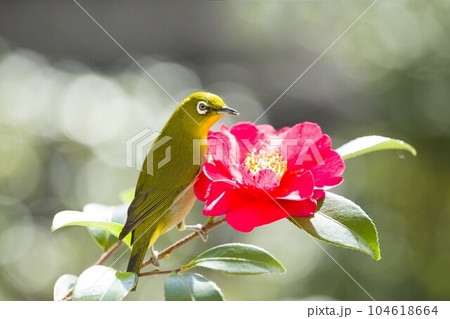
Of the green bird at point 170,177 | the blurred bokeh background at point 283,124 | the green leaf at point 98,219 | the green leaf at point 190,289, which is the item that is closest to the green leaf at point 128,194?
the green leaf at point 98,219

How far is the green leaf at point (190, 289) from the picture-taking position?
64 centimetres

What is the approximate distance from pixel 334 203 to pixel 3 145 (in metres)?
1.74

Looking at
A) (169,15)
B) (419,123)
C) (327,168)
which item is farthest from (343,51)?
(327,168)

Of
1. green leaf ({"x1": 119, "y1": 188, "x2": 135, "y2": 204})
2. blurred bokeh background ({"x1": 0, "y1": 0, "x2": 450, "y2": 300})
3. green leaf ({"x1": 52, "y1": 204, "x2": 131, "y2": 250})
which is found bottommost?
green leaf ({"x1": 52, "y1": 204, "x2": 131, "y2": 250})

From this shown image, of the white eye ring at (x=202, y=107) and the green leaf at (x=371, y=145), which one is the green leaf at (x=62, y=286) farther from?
the green leaf at (x=371, y=145)

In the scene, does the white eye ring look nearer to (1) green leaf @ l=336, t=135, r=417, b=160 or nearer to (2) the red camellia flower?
(2) the red camellia flower

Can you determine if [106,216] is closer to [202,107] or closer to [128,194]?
[128,194]

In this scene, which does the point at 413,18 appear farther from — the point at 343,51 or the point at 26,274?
the point at 26,274

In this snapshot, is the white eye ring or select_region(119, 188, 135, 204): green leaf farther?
select_region(119, 188, 135, 204): green leaf

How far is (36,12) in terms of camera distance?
3.16 m

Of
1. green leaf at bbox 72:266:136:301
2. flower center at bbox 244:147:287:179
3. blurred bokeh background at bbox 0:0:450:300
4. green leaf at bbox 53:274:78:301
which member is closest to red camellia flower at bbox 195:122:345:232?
flower center at bbox 244:147:287:179

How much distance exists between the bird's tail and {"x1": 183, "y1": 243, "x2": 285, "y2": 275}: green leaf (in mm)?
59

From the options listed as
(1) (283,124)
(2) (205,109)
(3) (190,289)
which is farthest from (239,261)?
(1) (283,124)

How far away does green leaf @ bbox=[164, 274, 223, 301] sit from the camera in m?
0.64
